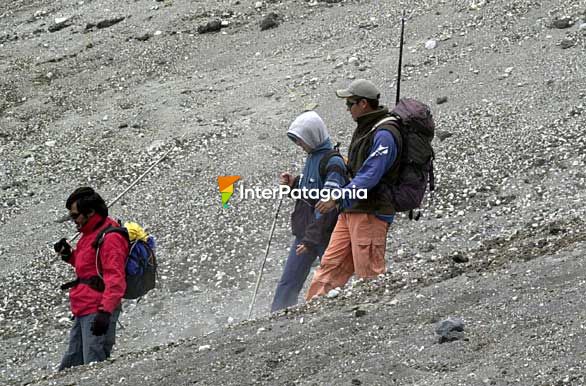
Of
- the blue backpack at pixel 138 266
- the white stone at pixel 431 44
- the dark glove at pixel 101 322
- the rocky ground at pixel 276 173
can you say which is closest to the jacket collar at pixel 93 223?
the blue backpack at pixel 138 266

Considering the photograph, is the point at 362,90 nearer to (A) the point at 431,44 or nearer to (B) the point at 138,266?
(B) the point at 138,266

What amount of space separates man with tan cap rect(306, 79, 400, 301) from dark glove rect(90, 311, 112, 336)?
1648 mm

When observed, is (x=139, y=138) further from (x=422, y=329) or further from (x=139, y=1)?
(x=422, y=329)

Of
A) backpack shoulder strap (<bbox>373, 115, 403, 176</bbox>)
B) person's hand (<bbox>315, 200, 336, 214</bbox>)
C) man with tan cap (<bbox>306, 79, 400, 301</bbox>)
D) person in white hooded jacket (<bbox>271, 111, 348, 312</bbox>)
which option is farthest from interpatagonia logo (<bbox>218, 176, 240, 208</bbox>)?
backpack shoulder strap (<bbox>373, 115, 403, 176</bbox>)

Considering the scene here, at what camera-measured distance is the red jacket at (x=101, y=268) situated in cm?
718

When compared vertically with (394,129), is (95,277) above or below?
below

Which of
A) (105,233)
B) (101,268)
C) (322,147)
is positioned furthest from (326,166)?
(101,268)

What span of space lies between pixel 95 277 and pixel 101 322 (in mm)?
344

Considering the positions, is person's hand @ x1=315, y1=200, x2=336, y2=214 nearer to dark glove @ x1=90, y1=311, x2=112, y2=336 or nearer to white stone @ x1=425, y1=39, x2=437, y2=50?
dark glove @ x1=90, y1=311, x2=112, y2=336

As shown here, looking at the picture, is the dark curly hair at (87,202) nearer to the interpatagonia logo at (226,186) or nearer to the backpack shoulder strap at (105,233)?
the backpack shoulder strap at (105,233)

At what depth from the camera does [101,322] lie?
7.17 m

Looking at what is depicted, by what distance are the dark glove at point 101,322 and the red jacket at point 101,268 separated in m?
0.03

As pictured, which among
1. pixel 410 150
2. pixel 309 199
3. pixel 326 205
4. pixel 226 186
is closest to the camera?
pixel 410 150

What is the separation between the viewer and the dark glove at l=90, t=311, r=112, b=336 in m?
7.17
